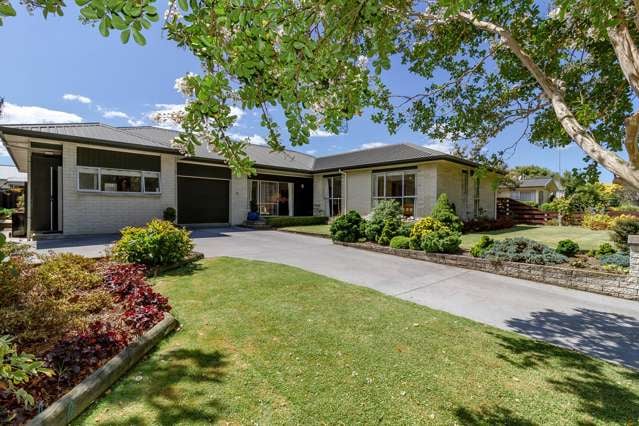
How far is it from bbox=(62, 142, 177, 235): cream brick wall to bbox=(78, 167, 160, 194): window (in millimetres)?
242

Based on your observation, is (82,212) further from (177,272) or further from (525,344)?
(525,344)

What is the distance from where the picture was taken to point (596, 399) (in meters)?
2.77

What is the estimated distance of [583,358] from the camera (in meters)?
3.56

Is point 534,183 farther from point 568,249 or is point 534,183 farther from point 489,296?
point 489,296

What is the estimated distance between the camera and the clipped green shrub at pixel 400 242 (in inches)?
370

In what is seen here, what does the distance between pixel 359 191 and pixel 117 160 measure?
1206cm


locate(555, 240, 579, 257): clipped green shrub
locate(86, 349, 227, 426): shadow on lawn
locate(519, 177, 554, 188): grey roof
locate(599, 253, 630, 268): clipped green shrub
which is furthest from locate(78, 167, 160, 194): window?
locate(519, 177, 554, 188): grey roof

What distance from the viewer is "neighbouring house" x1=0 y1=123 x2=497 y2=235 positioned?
11.2 meters

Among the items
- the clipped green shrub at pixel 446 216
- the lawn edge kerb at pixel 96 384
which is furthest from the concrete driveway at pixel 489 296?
the lawn edge kerb at pixel 96 384

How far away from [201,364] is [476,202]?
59.4 ft

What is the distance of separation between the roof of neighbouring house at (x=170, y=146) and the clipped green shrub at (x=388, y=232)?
4.66 metres

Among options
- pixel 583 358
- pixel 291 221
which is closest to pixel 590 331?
pixel 583 358

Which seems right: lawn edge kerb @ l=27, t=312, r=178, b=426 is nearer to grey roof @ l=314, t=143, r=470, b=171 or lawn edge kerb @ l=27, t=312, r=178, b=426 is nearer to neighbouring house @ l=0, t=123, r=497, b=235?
neighbouring house @ l=0, t=123, r=497, b=235

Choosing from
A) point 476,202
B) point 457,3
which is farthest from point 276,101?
point 476,202
